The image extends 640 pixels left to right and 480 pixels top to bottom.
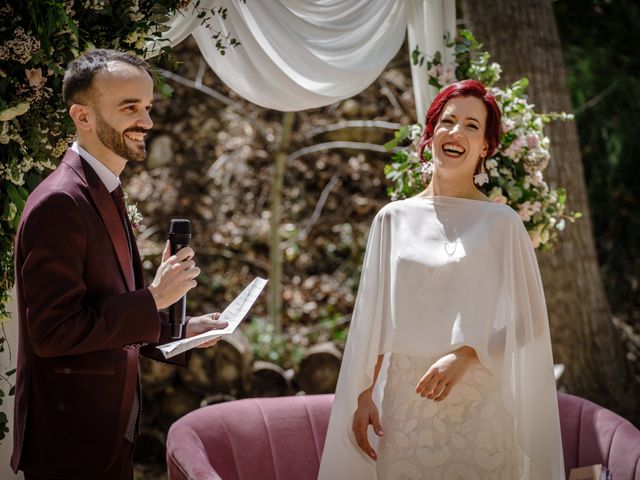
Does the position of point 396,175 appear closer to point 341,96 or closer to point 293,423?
point 341,96

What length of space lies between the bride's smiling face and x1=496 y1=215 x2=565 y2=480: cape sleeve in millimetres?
268

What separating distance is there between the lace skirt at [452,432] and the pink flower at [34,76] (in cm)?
164

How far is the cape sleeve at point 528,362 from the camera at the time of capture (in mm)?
2768

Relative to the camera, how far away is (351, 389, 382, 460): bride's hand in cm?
286

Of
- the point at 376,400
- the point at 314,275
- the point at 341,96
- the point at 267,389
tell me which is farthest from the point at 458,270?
the point at 314,275

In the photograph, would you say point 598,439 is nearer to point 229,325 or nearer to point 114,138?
point 229,325

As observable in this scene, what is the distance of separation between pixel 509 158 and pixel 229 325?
1931 mm

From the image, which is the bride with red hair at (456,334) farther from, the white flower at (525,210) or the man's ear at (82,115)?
the man's ear at (82,115)

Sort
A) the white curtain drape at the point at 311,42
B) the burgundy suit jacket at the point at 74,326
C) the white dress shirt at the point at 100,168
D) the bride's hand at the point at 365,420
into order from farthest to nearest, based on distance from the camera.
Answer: the white curtain drape at the point at 311,42 → the bride's hand at the point at 365,420 → the white dress shirt at the point at 100,168 → the burgundy suit jacket at the point at 74,326

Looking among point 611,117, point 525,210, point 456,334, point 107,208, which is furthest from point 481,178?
point 611,117

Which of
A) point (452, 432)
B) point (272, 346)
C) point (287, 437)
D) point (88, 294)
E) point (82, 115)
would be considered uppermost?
point (82, 115)

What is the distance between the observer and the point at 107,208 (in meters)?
2.31

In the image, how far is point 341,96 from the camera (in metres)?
3.91

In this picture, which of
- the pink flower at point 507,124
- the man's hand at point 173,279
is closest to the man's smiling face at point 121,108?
the man's hand at point 173,279
